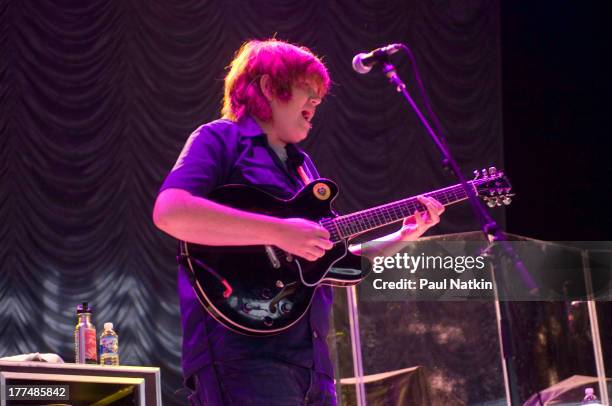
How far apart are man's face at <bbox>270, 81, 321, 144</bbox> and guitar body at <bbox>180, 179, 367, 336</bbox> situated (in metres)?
0.19

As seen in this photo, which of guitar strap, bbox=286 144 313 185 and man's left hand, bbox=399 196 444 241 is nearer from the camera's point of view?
guitar strap, bbox=286 144 313 185

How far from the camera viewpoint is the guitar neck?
2469 mm

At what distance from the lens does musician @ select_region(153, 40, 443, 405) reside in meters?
2.04

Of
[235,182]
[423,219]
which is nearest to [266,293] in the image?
[235,182]

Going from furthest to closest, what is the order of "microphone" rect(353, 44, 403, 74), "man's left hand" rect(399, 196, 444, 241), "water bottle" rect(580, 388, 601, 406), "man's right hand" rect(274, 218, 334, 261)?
1. "water bottle" rect(580, 388, 601, 406)
2. "man's left hand" rect(399, 196, 444, 241)
3. "microphone" rect(353, 44, 403, 74)
4. "man's right hand" rect(274, 218, 334, 261)

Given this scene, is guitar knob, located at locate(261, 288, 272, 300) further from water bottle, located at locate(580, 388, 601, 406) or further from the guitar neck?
water bottle, located at locate(580, 388, 601, 406)

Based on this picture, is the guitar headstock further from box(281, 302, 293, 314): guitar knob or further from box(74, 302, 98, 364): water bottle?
box(74, 302, 98, 364): water bottle

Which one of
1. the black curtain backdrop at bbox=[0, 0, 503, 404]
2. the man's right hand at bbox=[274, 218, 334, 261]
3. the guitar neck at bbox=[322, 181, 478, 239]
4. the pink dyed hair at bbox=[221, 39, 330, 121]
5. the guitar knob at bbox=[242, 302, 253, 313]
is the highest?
the black curtain backdrop at bbox=[0, 0, 503, 404]

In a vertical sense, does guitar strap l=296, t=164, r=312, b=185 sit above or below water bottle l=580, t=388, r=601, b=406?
above

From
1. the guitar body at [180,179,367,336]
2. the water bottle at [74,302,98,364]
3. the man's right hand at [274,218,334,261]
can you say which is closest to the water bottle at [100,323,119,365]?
the water bottle at [74,302,98,364]

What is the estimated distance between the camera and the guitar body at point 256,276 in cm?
210

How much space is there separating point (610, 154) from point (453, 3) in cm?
224

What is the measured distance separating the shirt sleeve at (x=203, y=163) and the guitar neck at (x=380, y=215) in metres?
0.35

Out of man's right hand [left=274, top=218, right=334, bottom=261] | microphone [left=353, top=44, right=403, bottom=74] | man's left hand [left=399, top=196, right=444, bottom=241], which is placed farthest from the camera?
man's left hand [left=399, top=196, right=444, bottom=241]
